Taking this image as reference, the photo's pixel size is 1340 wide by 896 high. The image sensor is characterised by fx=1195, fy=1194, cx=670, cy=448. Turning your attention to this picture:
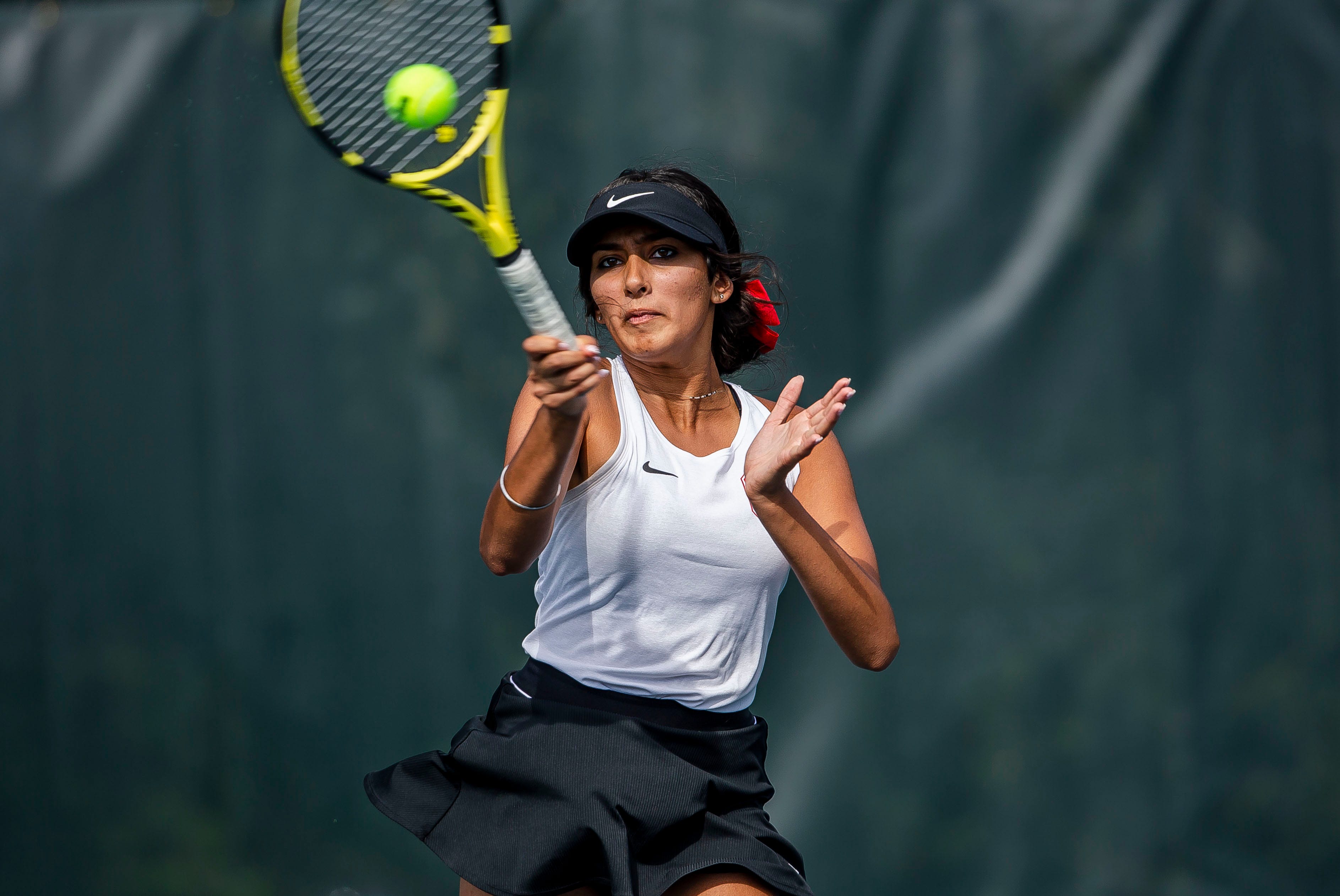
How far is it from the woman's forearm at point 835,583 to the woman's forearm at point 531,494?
11.3 inches

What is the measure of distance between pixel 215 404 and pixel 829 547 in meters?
1.81

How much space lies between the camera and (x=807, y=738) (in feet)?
9.57

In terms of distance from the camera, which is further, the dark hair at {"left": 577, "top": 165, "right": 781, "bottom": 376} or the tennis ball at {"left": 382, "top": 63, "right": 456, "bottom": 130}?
the dark hair at {"left": 577, "top": 165, "right": 781, "bottom": 376}

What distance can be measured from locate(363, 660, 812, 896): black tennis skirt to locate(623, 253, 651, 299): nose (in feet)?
2.02

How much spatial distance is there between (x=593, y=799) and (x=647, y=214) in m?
0.89

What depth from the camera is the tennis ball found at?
1644mm

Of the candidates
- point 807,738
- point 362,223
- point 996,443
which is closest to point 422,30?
point 362,223

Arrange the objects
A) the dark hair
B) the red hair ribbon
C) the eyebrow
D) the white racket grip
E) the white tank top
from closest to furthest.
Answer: the white racket grip
the white tank top
the eyebrow
the dark hair
the red hair ribbon

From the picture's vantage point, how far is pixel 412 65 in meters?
2.00

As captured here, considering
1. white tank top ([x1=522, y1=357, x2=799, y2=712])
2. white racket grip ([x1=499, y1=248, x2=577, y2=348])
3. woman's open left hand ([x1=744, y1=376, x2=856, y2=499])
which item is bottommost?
white tank top ([x1=522, y1=357, x2=799, y2=712])

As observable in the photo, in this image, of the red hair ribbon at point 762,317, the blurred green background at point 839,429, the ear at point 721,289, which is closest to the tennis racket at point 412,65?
the ear at point 721,289

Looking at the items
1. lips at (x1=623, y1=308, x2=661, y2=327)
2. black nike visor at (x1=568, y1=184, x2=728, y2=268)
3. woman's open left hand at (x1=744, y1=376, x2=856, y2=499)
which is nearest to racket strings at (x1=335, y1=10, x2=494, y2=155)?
black nike visor at (x1=568, y1=184, x2=728, y2=268)

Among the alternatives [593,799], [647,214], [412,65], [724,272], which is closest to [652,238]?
[647,214]

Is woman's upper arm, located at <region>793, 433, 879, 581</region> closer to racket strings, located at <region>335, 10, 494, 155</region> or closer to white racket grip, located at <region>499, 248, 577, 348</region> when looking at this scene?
white racket grip, located at <region>499, 248, 577, 348</region>
